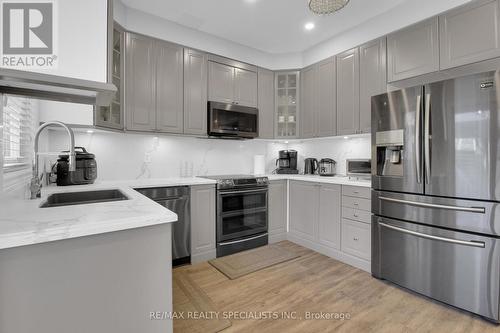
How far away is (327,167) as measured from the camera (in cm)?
337

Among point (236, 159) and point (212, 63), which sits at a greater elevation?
point (212, 63)

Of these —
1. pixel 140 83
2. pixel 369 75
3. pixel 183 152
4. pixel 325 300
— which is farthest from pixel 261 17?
pixel 325 300

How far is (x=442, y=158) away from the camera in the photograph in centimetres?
188

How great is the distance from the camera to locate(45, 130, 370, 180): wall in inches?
107

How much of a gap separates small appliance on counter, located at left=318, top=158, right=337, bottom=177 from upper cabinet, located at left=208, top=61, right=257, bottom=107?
1.29 metres

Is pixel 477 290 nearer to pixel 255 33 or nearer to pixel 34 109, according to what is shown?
pixel 255 33

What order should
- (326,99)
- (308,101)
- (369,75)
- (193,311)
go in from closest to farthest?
(193,311)
(369,75)
(326,99)
(308,101)

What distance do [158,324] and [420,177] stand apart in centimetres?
213

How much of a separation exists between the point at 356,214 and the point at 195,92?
2.36m

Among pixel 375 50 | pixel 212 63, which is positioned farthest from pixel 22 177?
pixel 375 50

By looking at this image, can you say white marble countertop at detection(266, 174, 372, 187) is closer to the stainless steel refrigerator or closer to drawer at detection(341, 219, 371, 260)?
the stainless steel refrigerator

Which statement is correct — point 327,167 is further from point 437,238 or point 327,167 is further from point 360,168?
point 437,238

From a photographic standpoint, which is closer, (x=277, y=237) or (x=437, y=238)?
(x=437, y=238)

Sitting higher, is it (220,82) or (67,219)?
(220,82)
